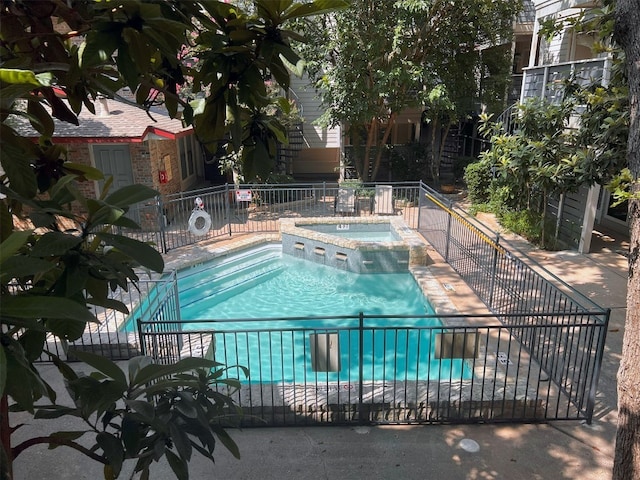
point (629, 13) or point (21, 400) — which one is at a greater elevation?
point (629, 13)

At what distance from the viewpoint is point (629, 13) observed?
3.18 meters

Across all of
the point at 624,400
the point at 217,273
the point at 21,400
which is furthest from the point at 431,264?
the point at 21,400

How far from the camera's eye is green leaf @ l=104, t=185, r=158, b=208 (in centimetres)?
140

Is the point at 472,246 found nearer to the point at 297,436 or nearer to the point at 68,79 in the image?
the point at 297,436

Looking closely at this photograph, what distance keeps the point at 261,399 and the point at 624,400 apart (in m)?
3.10

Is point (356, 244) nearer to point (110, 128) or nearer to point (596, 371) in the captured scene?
point (596, 371)

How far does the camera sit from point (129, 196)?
1.43 metres

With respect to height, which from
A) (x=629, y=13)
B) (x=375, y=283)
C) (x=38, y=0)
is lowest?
(x=375, y=283)

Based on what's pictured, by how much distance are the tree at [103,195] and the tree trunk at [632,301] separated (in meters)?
2.52

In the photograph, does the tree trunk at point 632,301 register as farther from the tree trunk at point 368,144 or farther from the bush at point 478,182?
the tree trunk at point 368,144

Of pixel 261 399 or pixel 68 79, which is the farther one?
pixel 261 399

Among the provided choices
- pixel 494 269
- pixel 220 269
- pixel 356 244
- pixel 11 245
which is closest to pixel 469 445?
pixel 494 269

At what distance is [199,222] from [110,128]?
2.96 meters

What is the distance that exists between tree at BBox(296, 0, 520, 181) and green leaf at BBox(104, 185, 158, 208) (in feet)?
36.9
